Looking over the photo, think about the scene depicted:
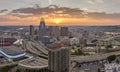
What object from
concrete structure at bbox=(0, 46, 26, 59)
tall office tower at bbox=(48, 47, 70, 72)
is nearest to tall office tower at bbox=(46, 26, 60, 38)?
concrete structure at bbox=(0, 46, 26, 59)

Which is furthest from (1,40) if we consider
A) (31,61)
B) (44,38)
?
(31,61)

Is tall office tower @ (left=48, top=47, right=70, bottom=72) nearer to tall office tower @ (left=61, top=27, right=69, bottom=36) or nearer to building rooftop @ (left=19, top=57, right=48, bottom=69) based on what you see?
building rooftop @ (left=19, top=57, right=48, bottom=69)

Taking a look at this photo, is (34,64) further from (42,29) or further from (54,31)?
(54,31)

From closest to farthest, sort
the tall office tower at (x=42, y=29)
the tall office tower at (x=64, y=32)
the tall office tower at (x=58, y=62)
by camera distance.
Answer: the tall office tower at (x=58, y=62), the tall office tower at (x=42, y=29), the tall office tower at (x=64, y=32)

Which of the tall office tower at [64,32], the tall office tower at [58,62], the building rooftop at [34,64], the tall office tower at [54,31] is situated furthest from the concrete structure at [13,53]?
the tall office tower at [64,32]

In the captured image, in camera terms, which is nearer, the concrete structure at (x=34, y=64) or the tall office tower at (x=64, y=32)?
the concrete structure at (x=34, y=64)

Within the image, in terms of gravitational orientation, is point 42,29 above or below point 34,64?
above

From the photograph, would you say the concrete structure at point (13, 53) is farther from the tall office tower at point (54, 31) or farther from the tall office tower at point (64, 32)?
the tall office tower at point (64, 32)

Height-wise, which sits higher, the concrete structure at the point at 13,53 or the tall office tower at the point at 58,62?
the tall office tower at the point at 58,62

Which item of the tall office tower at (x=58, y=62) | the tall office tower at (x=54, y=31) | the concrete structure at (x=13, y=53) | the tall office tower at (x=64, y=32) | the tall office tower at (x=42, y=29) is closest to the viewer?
the tall office tower at (x=58, y=62)

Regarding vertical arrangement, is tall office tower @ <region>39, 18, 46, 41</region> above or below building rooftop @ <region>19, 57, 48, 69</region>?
above

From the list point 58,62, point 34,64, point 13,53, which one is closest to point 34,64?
point 34,64
